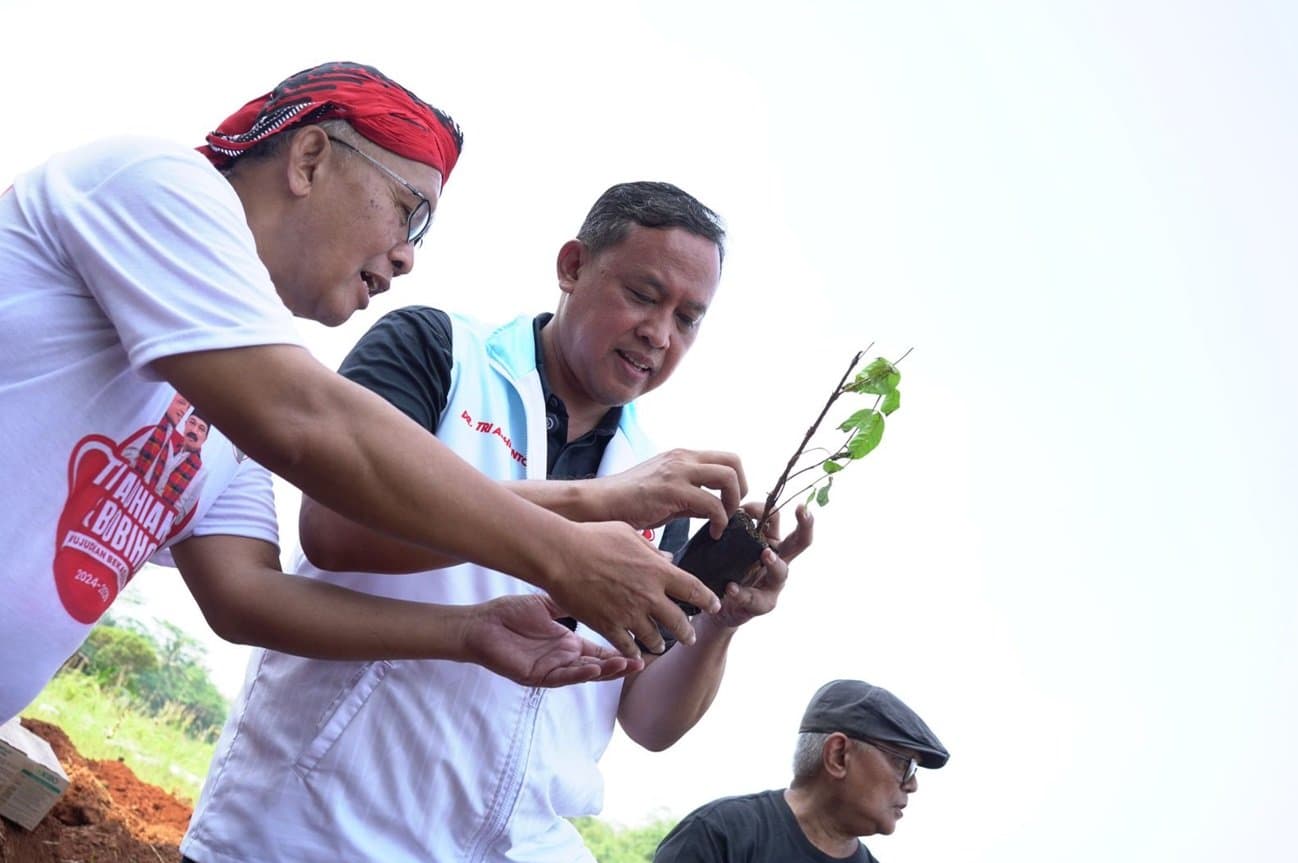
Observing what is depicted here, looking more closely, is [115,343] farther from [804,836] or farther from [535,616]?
[804,836]

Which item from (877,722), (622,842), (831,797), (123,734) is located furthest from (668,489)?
(622,842)

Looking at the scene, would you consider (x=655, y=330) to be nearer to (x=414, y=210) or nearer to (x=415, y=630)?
(x=414, y=210)

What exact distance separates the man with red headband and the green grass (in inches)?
249

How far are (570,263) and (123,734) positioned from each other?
7057 mm

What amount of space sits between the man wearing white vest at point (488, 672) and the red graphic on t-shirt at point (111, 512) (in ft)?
0.90

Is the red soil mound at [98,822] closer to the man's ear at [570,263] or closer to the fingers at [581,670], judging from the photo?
the man's ear at [570,263]

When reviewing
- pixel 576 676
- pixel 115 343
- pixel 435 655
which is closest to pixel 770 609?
pixel 576 676

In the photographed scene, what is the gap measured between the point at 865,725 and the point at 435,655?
3.29 metres

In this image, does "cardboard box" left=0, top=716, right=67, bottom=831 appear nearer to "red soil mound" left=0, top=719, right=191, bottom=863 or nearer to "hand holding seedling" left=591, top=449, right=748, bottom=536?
"red soil mound" left=0, top=719, right=191, bottom=863

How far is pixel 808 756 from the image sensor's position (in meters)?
5.00

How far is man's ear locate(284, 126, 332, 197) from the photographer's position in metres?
2.08

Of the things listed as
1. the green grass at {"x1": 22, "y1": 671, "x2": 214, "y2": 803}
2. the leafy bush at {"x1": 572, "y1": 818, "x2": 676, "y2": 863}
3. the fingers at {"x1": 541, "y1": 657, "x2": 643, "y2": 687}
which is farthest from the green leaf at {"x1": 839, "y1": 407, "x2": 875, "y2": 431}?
the leafy bush at {"x1": 572, "y1": 818, "x2": 676, "y2": 863}

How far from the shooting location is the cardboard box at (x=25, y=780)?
184 inches

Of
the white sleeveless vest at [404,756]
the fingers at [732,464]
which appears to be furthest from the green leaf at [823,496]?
the white sleeveless vest at [404,756]
